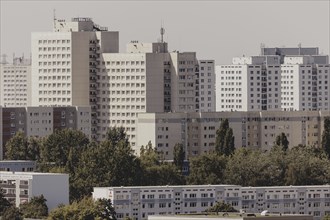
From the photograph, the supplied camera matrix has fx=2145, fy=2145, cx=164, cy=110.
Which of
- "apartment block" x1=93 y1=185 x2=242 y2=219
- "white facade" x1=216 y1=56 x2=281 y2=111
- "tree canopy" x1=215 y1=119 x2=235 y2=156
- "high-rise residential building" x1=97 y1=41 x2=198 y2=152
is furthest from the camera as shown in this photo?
"white facade" x1=216 y1=56 x2=281 y2=111

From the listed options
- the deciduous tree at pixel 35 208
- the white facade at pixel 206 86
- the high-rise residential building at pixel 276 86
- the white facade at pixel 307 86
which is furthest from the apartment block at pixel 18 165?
the white facade at pixel 307 86

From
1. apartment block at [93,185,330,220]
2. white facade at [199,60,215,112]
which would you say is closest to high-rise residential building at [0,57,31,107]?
white facade at [199,60,215,112]

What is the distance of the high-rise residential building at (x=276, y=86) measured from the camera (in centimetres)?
14050

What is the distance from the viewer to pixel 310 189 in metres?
87.9

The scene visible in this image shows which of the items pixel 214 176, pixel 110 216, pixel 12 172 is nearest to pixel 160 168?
pixel 214 176

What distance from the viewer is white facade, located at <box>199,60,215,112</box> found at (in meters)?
135

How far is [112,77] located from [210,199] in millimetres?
30512

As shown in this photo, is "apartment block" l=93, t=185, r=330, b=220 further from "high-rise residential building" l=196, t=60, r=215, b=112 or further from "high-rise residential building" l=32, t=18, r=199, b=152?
"high-rise residential building" l=196, t=60, r=215, b=112

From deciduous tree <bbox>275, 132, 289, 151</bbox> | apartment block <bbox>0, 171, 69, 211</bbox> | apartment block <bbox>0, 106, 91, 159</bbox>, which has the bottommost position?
apartment block <bbox>0, 171, 69, 211</bbox>

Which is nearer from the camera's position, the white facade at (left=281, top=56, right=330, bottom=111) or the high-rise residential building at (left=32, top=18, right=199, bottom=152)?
the high-rise residential building at (left=32, top=18, right=199, bottom=152)

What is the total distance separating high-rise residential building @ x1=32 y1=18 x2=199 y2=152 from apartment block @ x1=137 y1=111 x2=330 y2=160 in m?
3.93

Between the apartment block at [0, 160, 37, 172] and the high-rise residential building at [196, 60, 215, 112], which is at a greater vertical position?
the high-rise residential building at [196, 60, 215, 112]

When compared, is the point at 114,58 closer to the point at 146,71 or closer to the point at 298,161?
the point at 146,71

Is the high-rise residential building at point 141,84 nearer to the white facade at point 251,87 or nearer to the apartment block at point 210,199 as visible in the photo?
the white facade at point 251,87
